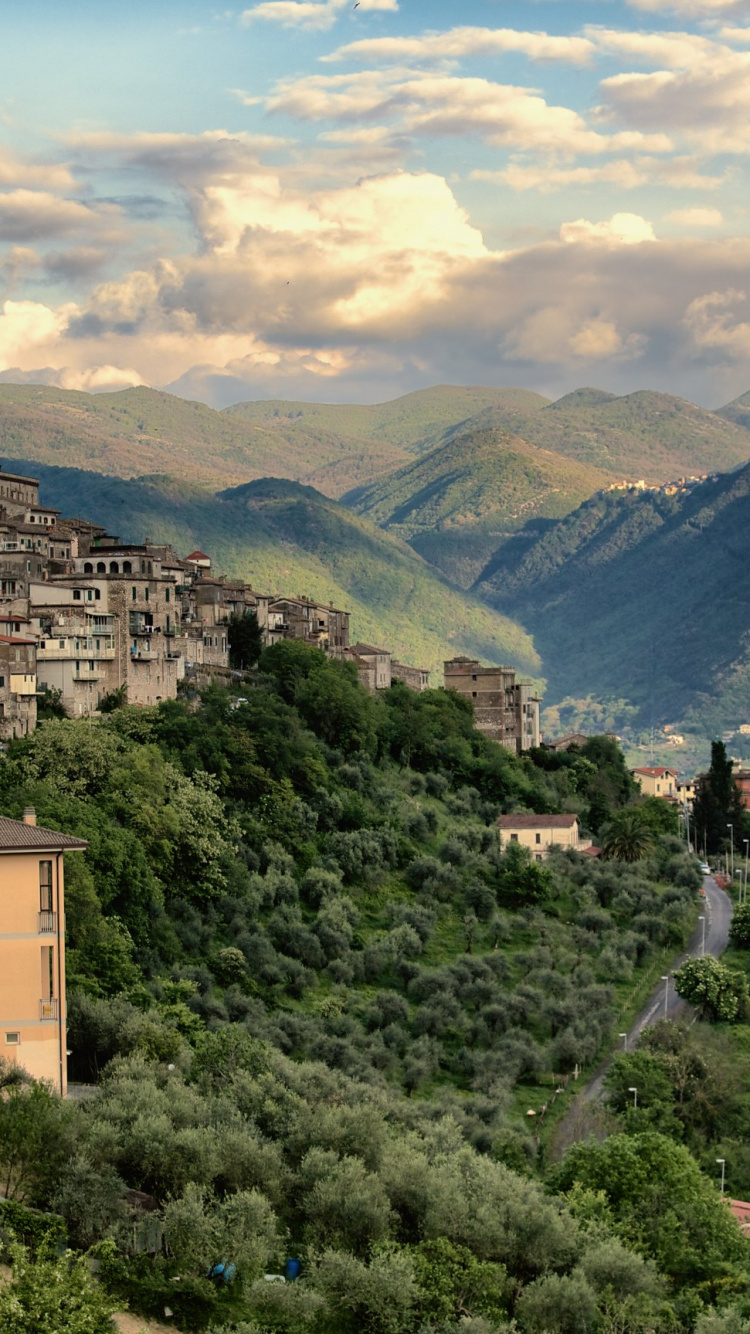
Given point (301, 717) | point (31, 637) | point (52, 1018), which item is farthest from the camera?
point (301, 717)

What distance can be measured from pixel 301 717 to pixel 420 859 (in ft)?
33.3

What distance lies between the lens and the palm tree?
9344 cm

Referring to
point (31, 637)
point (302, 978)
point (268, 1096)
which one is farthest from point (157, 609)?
point (268, 1096)

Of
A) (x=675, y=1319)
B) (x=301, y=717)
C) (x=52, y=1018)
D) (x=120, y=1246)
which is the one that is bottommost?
(x=675, y=1319)

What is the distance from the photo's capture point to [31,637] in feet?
237

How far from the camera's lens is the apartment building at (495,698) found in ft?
374

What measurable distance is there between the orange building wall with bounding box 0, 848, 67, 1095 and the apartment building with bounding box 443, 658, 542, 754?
76911 mm

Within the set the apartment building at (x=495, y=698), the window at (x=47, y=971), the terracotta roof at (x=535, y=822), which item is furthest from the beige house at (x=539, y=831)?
the window at (x=47, y=971)

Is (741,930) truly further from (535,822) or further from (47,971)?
(47,971)

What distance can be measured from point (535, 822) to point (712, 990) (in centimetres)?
2088

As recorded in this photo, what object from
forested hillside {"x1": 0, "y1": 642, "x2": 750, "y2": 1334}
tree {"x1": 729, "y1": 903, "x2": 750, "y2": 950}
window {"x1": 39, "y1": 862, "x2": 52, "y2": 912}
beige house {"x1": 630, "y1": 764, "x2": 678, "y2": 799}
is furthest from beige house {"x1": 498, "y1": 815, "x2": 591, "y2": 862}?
beige house {"x1": 630, "y1": 764, "x2": 678, "y2": 799}

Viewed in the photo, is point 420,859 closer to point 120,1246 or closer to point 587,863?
point 587,863

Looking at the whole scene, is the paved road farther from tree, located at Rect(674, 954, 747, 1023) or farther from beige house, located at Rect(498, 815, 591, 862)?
beige house, located at Rect(498, 815, 591, 862)

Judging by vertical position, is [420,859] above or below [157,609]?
below
